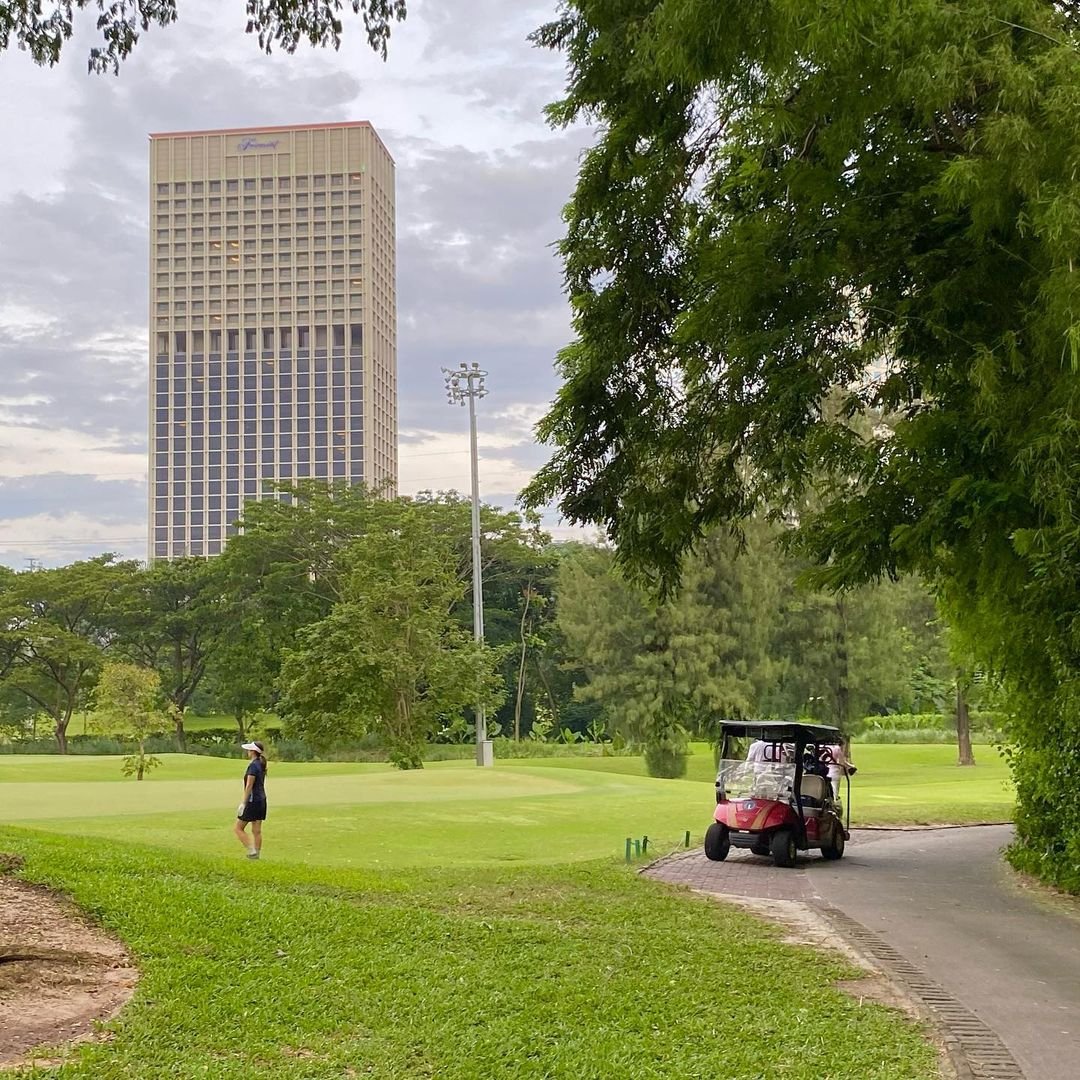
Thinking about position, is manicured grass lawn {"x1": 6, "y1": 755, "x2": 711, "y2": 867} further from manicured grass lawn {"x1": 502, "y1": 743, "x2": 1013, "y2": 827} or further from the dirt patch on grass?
the dirt patch on grass

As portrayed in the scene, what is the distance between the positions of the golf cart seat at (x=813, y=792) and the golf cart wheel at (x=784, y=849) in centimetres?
64

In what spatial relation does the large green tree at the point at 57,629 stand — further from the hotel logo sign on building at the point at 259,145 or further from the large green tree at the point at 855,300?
the hotel logo sign on building at the point at 259,145

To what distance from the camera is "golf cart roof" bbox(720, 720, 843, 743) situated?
51.6 feet

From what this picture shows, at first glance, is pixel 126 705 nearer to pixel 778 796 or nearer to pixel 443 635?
pixel 443 635

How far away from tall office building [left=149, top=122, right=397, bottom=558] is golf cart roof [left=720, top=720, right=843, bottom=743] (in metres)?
129

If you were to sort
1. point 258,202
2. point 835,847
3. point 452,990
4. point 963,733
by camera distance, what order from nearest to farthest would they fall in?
point 452,990, point 835,847, point 963,733, point 258,202

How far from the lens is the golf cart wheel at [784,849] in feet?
50.7

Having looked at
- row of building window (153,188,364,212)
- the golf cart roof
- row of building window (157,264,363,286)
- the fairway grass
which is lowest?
the fairway grass

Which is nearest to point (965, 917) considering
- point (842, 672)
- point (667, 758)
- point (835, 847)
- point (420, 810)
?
Result: point (835, 847)

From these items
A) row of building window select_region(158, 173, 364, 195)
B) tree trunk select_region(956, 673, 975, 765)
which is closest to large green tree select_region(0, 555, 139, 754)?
tree trunk select_region(956, 673, 975, 765)

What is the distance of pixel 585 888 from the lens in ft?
40.1

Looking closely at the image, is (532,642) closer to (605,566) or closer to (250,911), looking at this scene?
(605,566)

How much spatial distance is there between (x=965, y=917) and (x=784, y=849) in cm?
413

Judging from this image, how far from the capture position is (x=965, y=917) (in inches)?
451
